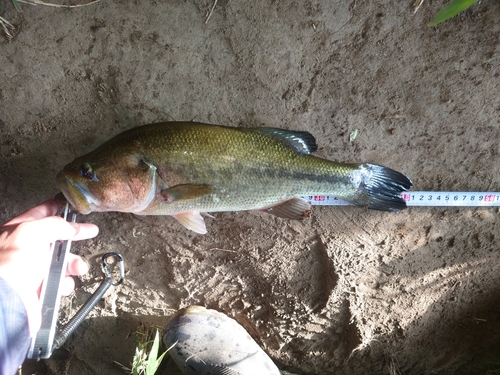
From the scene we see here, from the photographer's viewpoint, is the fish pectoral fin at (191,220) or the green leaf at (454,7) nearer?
the green leaf at (454,7)

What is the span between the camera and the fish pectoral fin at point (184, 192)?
210cm

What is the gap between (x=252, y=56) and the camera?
2518mm

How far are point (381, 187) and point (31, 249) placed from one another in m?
2.08

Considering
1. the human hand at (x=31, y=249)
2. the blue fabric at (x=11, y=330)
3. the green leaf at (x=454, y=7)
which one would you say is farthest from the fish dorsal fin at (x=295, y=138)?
the blue fabric at (x=11, y=330)

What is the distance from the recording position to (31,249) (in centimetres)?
201

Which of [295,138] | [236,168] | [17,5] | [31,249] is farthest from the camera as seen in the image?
[17,5]

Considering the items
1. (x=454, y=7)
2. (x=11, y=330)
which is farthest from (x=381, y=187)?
(x=11, y=330)

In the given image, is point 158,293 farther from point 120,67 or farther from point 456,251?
point 456,251

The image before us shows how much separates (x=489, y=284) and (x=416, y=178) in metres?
1.00

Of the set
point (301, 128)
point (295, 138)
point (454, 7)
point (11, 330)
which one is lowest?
point (11, 330)

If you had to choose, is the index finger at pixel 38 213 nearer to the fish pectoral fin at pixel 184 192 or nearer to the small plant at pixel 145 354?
the fish pectoral fin at pixel 184 192

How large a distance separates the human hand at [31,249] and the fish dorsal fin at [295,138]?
1.28 m

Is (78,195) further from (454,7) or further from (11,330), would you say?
(454,7)

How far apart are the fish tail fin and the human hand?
177cm
